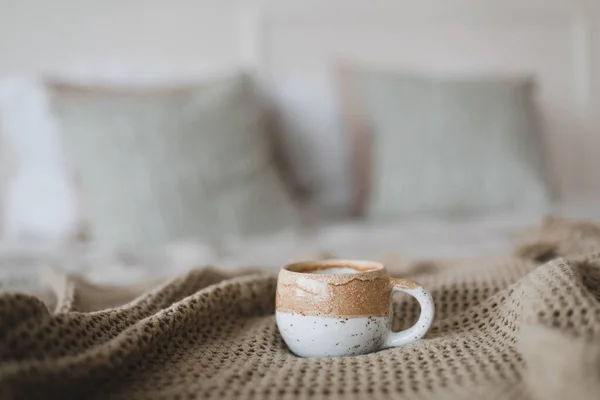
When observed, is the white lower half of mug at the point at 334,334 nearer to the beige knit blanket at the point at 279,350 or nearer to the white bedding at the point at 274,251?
the beige knit blanket at the point at 279,350

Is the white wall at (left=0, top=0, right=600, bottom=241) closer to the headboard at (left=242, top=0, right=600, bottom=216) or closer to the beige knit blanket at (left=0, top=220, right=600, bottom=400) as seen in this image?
the headboard at (left=242, top=0, right=600, bottom=216)

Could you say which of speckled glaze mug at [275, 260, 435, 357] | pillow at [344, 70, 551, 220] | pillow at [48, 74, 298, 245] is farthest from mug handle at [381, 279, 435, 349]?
pillow at [344, 70, 551, 220]

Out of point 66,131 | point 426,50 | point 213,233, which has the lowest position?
point 213,233

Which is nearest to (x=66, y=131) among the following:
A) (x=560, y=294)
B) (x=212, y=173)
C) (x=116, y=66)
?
(x=212, y=173)

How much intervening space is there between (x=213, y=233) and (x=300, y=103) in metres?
0.62

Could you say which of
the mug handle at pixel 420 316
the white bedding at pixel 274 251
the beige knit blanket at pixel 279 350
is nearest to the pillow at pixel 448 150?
the white bedding at pixel 274 251

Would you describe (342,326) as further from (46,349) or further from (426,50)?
(426,50)

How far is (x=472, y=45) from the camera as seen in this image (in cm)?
224

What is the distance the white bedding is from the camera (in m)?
0.95

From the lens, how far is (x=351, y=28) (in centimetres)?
216

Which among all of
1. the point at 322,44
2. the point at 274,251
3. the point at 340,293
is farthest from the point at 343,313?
the point at 322,44

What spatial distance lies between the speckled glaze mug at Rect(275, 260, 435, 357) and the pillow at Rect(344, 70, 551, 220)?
3.48 feet

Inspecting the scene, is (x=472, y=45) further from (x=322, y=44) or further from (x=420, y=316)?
(x=420, y=316)

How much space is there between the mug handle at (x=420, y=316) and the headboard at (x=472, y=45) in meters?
1.58
